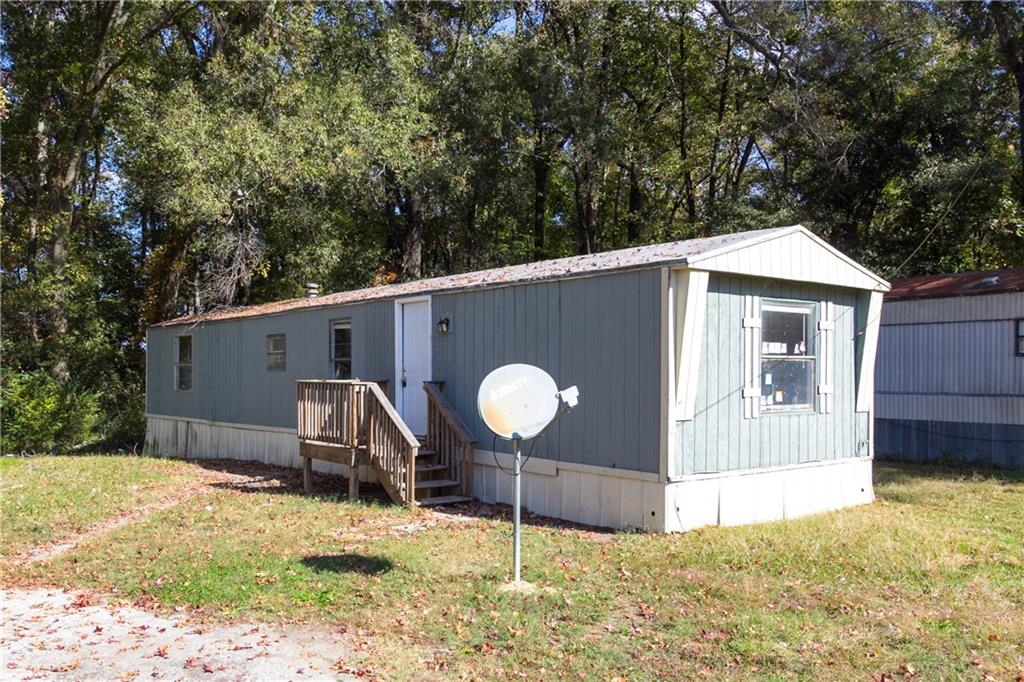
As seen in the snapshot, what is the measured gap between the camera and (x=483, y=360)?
30.6 feet

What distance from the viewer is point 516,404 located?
5.88 meters

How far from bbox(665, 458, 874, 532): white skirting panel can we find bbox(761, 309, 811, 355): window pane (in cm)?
122

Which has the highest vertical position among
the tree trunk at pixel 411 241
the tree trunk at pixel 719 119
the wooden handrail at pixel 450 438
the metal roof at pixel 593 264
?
the tree trunk at pixel 719 119

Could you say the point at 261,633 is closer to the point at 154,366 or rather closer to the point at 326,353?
the point at 326,353

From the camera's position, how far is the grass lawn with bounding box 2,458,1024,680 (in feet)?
14.7

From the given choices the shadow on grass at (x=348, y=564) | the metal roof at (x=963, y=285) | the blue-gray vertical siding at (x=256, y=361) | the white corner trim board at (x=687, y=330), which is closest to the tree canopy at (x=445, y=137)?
the blue-gray vertical siding at (x=256, y=361)

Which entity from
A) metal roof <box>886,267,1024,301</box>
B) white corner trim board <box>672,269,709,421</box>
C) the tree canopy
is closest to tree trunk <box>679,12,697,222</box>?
the tree canopy

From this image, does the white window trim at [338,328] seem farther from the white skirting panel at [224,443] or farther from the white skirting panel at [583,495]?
the white skirting panel at [583,495]

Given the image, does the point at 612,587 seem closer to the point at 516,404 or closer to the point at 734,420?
the point at 516,404

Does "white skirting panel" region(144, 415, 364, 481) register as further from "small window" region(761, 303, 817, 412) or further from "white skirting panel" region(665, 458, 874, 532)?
"small window" region(761, 303, 817, 412)

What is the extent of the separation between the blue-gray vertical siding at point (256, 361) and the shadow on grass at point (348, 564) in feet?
14.6

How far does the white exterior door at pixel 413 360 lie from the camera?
34.0 feet

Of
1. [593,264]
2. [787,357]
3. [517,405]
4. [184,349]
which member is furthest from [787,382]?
[184,349]

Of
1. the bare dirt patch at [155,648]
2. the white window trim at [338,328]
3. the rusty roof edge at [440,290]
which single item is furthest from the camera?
the white window trim at [338,328]
